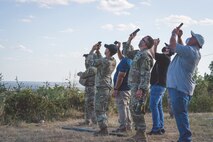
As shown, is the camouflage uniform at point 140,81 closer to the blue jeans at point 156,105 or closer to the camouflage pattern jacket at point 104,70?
the camouflage pattern jacket at point 104,70

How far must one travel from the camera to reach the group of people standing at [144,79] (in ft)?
22.6

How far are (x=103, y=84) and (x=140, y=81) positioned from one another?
1257 millimetres

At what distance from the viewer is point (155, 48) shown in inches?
335

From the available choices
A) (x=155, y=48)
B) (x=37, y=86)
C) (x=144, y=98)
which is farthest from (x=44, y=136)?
(x=37, y=86)

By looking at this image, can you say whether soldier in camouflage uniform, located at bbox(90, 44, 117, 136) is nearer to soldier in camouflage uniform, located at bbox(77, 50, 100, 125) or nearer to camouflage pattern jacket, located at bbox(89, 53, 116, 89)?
camouflage pattern jacket, located at bbox(89, 53, 116, 89)

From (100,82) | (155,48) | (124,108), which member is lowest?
(124,108)

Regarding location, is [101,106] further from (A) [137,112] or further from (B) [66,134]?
(A) [137,112]

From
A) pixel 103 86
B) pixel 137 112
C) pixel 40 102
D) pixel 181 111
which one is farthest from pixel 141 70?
pixel 40 102

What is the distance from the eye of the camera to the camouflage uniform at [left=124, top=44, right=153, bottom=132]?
7410mm

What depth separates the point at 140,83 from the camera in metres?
7.47

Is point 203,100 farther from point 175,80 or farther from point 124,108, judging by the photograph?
point 175,80

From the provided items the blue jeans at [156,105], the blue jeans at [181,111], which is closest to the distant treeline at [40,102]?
the blue jeans at [156,105]

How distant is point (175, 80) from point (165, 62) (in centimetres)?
208

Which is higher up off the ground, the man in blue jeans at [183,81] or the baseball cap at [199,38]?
the baseball cap at [199,38]
